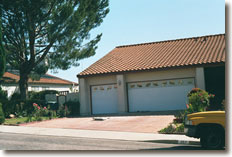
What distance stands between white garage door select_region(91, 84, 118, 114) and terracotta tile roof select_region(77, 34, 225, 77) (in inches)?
53.8

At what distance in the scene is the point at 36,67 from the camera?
25.4 metres

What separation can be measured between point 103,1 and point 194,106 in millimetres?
14999

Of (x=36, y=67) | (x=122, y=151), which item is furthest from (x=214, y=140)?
(x=36, y=67)

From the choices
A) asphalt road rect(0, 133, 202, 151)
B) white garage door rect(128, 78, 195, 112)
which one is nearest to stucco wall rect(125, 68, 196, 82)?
white garage door rect(128, 78, 195, 112)

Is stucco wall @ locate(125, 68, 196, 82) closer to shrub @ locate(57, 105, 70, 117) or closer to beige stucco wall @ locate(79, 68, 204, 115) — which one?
beige stucco wall @ locate(79, 68, 204, 115)

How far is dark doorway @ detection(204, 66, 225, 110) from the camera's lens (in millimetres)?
20672

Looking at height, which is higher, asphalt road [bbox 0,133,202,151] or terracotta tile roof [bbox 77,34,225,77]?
terracotta tile roof [bbox 77,34,225,77]

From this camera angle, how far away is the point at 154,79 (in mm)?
22016

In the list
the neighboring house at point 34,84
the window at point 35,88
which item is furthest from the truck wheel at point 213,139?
the window at point 35,88

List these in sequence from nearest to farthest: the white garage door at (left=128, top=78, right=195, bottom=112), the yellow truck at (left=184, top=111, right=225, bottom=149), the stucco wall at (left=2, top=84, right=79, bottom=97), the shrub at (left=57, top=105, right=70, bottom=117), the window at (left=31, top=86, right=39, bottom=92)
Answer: the yellow truck at (left=184, top=111, right=225, bottom=149) → the white garage door at (left=128, top=78, right=195, bottom=112) → the shrub at (left=57, top=105, right=70, bottom=117) → the stucco wall at (left=2, top=84, right=79, bottom=97) → the window at (left=31, top=86, right=39, bottom=92)

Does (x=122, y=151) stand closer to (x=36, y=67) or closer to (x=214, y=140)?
(x=214, y=140)

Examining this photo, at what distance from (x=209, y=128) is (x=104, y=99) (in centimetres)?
1422

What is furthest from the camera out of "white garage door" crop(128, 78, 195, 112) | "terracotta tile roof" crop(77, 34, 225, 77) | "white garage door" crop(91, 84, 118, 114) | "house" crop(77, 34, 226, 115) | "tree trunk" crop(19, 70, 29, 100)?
"tree trunk" crop(19, 70, 29, 100)

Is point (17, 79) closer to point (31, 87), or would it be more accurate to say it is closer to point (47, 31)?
point (31, 87)
